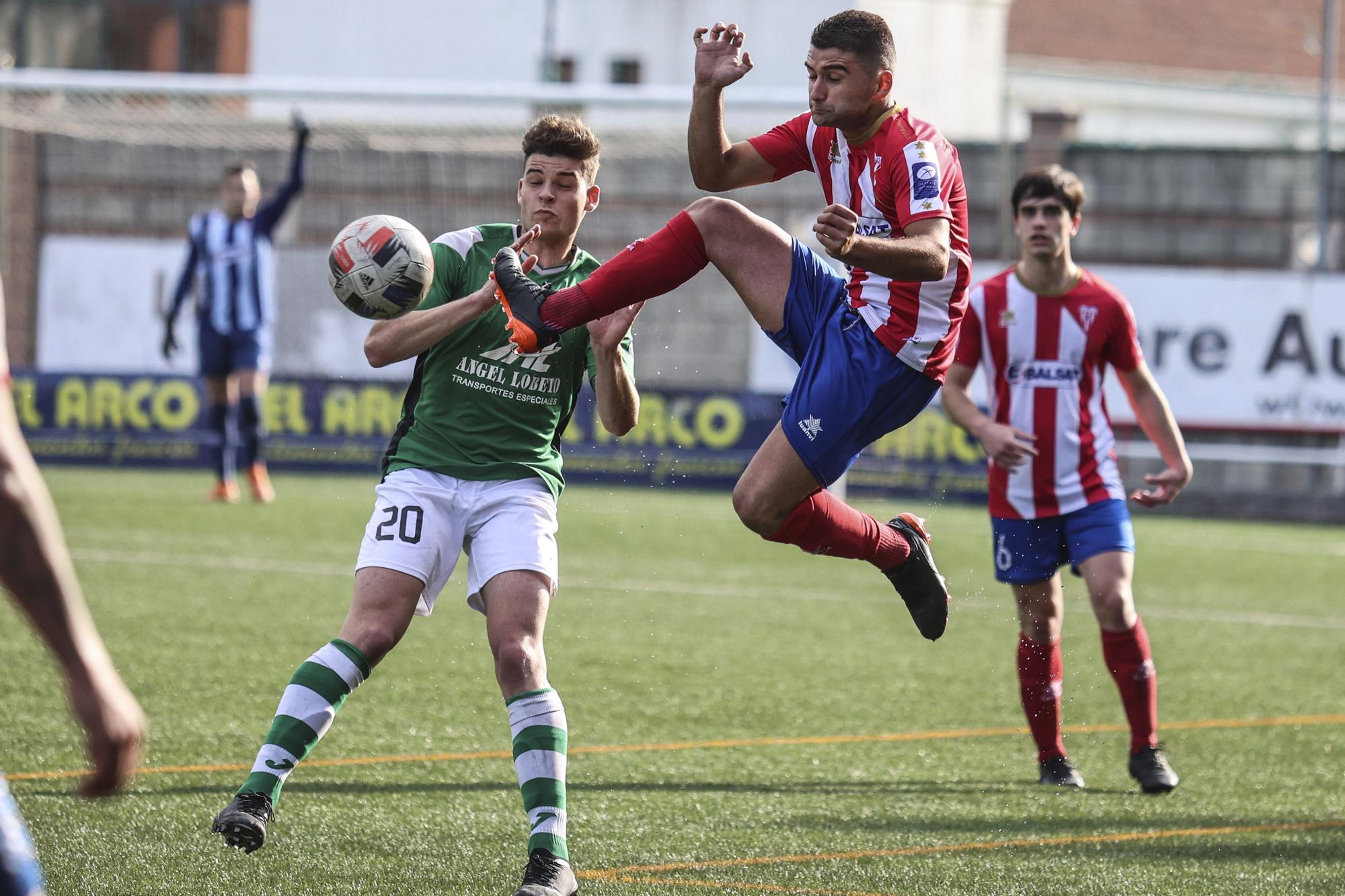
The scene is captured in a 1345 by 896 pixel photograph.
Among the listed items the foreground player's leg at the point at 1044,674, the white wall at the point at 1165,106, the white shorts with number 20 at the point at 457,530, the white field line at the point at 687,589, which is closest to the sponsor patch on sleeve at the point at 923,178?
the white shorts with number 20 at the point at 457,530

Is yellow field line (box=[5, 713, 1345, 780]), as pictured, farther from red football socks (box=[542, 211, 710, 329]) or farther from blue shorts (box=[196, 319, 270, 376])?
blue shorts (box=[196, 319, 270, 376])

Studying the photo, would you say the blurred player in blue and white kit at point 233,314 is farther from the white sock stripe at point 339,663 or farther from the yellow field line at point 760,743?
the white sock stripe at point 339,663

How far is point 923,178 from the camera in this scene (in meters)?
4.23

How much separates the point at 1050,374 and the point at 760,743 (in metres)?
1.66

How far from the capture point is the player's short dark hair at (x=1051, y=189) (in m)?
5.77

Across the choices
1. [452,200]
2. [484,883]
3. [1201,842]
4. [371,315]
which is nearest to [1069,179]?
[1201,842]

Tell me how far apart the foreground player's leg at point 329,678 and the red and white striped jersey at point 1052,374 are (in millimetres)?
2507

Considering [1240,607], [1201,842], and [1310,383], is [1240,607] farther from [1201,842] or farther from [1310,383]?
[1310,383]

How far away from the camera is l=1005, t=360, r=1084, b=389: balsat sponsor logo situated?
5883 millimetres

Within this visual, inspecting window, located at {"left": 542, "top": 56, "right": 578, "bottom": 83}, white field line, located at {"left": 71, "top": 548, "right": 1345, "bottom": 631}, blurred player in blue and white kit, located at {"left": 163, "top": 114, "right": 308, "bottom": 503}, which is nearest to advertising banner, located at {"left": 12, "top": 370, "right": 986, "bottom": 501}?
blurred player in blue and white kit, located at {"left": 163, "top": 114, "right": 308, "bottom": 503}

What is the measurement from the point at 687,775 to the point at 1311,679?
3.89 metres

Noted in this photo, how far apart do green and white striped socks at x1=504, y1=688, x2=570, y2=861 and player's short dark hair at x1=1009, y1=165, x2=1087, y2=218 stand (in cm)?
275

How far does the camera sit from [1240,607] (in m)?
10.5

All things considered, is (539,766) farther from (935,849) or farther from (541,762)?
(935,849)
